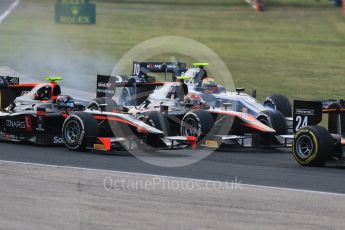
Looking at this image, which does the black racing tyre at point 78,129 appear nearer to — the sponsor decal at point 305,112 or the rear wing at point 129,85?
the sponsor decal at point 305,112

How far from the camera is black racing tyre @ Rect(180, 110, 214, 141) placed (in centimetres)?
2067

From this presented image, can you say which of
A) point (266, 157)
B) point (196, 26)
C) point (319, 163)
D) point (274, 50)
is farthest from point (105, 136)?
point (196, 26)

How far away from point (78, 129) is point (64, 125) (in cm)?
40

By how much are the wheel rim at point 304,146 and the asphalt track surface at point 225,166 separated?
27 centimetres

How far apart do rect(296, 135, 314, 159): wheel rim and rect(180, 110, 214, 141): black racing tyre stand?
119 inches

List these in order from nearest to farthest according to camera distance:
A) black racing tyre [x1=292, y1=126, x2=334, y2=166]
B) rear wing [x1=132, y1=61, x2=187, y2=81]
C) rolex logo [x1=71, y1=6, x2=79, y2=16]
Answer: black racing tyre [x1=292, y1=126, x2=334, y2=166], rear wing [x1=132, y1=61, x2=187, y2=81], rolex logo [x1=71, y1=6, x2=79, y2=16]

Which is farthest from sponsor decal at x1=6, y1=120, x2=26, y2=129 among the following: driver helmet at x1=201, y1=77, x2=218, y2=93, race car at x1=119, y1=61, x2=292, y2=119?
driver helmet at x1=201, y1=77, x2=218, y2=93

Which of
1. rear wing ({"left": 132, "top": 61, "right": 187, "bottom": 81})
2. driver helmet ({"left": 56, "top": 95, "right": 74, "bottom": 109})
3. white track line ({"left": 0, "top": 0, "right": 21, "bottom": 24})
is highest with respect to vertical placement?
white track line ({"left": 0, "top": 0, "right": 21, "bottom": 24})

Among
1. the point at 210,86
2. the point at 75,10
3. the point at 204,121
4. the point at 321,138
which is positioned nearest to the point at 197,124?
the point at 204,121

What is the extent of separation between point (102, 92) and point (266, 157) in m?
6.40

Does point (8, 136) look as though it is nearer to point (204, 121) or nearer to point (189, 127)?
point (189, 127)

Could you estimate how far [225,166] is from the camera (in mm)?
18062

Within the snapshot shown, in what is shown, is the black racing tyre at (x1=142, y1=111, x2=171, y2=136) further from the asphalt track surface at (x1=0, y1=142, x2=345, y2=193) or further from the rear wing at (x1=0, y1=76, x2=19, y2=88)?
the rear wing at (x1=0, y1=76, x2=19, y2=88)

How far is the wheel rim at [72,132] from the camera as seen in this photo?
64.1 ft
